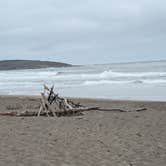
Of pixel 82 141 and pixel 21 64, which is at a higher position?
pixel 21 64

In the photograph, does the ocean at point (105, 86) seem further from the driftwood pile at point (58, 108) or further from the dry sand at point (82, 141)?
the dry sand at point (82, 141)

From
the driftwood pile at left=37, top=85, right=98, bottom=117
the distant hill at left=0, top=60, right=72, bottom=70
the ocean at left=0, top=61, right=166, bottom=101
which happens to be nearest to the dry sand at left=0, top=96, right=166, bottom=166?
the driftwood pile at left=37, top=85, right=98, bottom=117

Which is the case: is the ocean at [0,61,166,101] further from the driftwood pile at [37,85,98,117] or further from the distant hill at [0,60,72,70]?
the distant hill at [0,60,72,70]

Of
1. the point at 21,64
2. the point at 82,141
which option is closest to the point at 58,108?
the point at 82,141

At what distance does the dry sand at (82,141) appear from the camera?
6699mm

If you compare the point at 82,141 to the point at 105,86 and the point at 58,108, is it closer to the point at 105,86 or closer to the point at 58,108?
the point at 58,108

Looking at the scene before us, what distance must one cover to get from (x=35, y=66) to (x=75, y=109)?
12589 centimetres

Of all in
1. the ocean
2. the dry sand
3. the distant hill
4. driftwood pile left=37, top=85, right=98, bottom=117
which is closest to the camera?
the dry sand

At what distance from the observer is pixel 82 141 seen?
8.41 m

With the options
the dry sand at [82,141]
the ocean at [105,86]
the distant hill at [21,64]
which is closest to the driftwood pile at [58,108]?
the dry sand at [82,141]

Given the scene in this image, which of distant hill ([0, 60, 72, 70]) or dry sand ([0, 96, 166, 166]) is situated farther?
distant hill ([0, 60, 72, 70])

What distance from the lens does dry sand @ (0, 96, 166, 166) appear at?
22.0ft

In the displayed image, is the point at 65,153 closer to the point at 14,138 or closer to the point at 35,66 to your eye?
the point at 14,138

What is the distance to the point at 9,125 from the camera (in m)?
10.6
